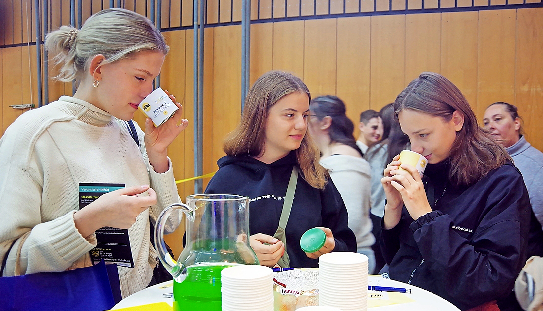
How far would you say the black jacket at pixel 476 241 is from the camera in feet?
5.76

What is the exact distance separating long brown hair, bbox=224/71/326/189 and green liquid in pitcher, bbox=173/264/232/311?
117 centimetres

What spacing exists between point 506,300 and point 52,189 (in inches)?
83.6

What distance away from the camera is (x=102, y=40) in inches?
64.9

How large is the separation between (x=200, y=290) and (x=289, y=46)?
2587mm

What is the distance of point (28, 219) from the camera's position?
4.61ft

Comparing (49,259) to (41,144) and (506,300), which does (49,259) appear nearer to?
(41,144)

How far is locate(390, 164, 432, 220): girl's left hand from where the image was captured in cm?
190

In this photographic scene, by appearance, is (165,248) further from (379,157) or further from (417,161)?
(379,157)

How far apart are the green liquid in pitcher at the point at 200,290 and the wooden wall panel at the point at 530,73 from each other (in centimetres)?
241

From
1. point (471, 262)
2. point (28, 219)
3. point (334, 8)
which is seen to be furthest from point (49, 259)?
point (334, 8)

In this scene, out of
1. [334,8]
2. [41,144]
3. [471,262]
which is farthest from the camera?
[334,8]

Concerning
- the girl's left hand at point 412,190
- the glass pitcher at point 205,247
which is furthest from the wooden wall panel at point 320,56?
the glass pitcher at point 205,247

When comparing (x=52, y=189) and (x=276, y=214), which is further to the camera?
(x=276, y=214)

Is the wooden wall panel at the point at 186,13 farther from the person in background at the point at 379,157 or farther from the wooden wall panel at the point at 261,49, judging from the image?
the person in background at the point at 379,157
